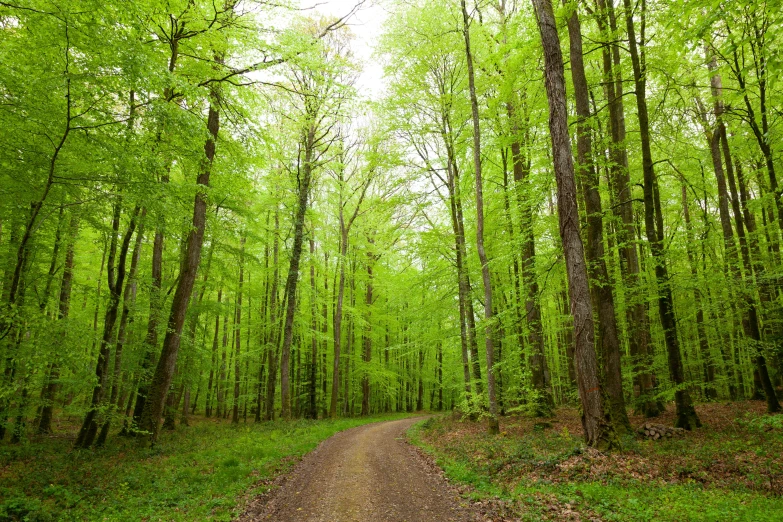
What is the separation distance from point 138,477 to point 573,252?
10.5m

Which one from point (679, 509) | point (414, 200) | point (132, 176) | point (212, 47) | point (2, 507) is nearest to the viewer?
point (679, 509)

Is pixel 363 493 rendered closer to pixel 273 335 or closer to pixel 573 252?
pixel 573 252

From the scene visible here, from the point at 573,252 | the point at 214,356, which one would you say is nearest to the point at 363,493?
the point at 573,252

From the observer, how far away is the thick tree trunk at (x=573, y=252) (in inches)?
296

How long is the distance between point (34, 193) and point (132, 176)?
2.09 m

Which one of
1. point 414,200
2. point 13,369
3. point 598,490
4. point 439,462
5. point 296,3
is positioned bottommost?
point 439,462

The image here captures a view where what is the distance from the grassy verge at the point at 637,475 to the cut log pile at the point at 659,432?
0.26 metres

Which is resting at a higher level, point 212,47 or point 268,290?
point 212,47

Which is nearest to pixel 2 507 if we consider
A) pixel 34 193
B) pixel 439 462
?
pixel 34 193

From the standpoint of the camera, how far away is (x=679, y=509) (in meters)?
5.07

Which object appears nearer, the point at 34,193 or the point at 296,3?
the point at 34,193

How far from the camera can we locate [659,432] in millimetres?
9695

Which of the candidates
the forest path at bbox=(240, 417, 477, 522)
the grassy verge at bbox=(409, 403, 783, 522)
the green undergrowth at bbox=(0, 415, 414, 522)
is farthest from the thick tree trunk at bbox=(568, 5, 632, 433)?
the green undergrowth at bbox=(0, 415, 414, 522)

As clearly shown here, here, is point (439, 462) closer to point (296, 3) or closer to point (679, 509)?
point (679, 509)
